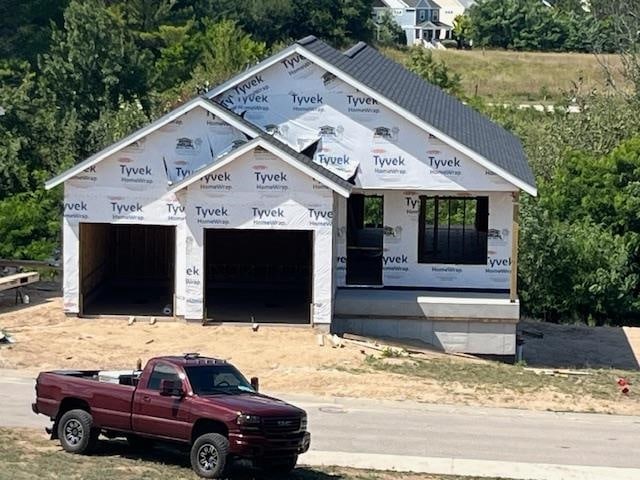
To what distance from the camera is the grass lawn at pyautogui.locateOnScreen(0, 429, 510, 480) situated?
58.9 ft

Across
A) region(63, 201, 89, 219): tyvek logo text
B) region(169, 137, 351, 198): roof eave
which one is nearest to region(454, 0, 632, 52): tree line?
region(169, 137, 351, 198): roof eave

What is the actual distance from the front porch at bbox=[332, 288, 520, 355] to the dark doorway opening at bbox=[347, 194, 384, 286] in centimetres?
218

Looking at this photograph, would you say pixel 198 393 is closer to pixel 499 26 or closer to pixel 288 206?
pixel 288 206

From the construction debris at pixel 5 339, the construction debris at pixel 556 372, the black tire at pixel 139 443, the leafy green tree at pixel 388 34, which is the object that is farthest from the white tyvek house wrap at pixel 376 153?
the leafy green tree at pixel 388 34

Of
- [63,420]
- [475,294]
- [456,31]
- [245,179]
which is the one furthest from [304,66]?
[456,31]

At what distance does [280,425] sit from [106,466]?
8.66ft

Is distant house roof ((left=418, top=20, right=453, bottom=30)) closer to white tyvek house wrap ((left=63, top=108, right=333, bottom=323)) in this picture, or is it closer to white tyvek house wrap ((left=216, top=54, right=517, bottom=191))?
white tyvek house wrap ((left=216, top=54, right=517, bottom=191))

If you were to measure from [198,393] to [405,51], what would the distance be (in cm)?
8306

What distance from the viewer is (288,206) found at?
30984 mm

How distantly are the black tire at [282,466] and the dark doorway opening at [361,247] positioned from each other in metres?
15.2

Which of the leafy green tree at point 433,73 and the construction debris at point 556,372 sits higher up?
the leafy green tree at point 433,73

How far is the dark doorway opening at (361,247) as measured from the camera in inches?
1350

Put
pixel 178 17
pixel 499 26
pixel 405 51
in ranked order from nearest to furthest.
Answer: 1. pixel 178 17
2. pixel 405 51
3. pixel 499 26

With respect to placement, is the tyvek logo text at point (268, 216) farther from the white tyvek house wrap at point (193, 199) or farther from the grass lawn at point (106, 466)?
the grass lawn at point (106, 466)
